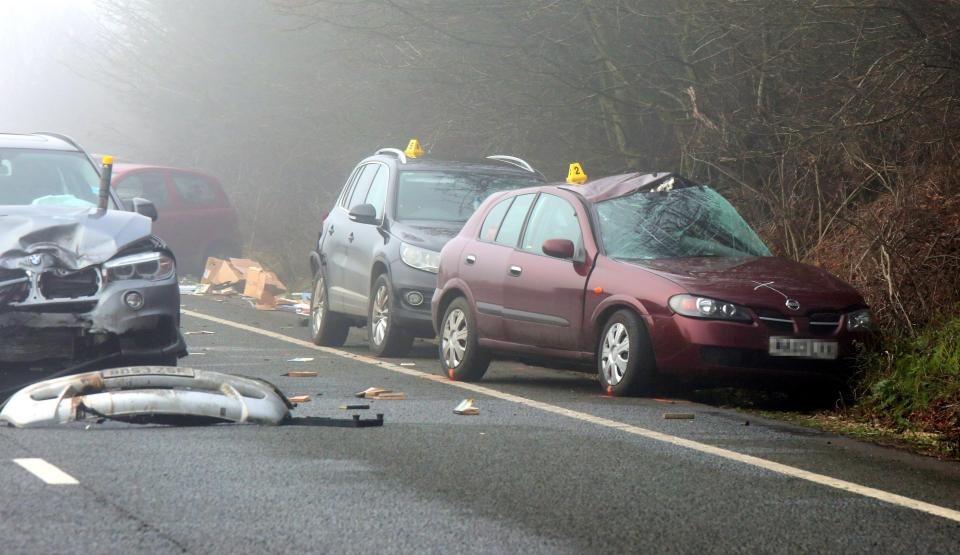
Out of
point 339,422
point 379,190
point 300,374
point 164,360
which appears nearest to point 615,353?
point 339,422

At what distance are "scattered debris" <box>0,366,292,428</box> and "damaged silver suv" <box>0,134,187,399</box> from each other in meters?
0.66

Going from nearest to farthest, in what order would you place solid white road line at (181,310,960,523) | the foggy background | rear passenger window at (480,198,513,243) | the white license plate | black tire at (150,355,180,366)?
solid white road line at (181,310,960,523), black tire at (150,355,180,366), the white license plate, rear passenger window at (480,198,513,243), the foggy background

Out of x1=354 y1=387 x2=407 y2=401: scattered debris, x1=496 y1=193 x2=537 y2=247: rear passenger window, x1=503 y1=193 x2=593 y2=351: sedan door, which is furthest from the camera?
x1=496 y1=193 x2=537 y2=247: rear passenger window

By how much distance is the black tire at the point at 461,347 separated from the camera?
40.5ft

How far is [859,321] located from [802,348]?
55 cm

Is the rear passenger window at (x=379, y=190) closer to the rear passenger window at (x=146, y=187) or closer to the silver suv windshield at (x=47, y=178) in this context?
the silver suv windshield at (x=47, y=178)

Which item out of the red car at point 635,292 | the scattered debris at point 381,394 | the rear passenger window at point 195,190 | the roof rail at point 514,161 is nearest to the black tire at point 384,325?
the red car at point 635,292

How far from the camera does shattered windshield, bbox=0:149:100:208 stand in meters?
11.3

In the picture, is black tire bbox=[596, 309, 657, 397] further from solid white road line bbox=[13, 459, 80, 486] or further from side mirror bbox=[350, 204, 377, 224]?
solid white road line bbox=[13, 459, 80, 486]

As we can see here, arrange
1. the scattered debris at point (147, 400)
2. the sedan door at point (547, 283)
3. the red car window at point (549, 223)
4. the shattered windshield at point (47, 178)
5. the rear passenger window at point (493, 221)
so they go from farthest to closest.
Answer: the rear passenger window at point (493, 221)
the red car window at point (549, 223)
the sedan door at point (547, 283)
the shattered windshield at point (47, 178)
the scattered debris at point (147, 400)

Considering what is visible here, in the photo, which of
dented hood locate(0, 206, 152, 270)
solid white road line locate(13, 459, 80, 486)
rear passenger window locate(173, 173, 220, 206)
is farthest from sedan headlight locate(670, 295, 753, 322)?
rear passenger window locate(173, 173, 220, 206)

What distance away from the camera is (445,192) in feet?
50.2

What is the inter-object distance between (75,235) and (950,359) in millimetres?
5586

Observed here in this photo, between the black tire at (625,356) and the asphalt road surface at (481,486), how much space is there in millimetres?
200
